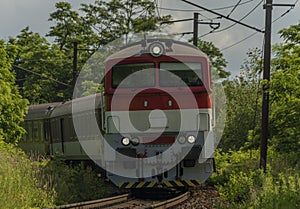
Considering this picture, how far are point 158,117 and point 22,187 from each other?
3.60 m

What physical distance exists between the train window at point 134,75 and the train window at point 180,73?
0.90 feet

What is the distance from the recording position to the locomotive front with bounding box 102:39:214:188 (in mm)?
14211

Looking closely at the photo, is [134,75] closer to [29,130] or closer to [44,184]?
[44,184]

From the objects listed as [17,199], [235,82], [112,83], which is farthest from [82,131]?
[235,82]

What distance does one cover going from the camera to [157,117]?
571 inches

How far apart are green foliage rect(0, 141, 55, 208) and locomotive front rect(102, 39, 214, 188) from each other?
5.53 ft

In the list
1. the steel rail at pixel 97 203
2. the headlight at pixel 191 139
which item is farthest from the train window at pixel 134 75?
the steel rail at pixel 97 203

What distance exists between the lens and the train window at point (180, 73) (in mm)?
14773

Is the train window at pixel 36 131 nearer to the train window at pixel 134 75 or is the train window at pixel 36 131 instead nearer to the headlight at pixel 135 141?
the train window at pixel 134 75

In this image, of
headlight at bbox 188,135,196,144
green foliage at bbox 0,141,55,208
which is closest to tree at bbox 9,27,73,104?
green foliage at bbox 0,141,55,208

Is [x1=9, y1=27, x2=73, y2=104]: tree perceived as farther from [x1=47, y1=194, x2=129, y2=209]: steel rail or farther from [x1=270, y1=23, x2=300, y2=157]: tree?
[x1=47, y1=194, x2=129, y2=209]: steel rail

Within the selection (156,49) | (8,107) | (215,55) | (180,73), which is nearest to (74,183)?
(180,73)

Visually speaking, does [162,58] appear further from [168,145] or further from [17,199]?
[17,199]

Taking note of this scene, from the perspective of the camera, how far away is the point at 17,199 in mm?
12734
